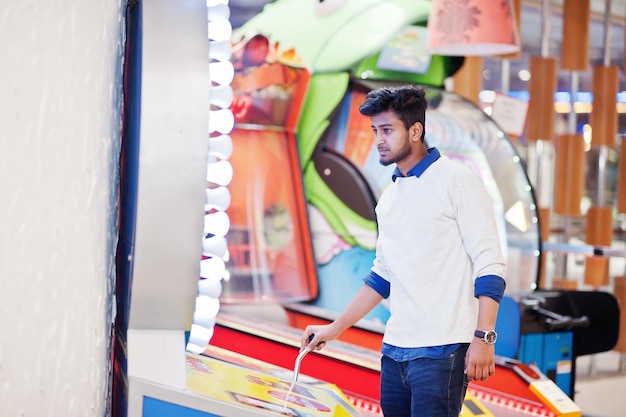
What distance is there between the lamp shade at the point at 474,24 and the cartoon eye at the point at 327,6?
76 cm

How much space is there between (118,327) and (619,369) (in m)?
6.11

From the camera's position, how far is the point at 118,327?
1.60 metres

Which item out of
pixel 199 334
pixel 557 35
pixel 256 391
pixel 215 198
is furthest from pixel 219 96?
pixel 557 35

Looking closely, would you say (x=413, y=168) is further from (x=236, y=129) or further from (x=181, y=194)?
(x=236, y=129)

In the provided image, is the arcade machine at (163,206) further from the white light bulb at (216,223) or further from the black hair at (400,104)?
the black hair at (400,104)

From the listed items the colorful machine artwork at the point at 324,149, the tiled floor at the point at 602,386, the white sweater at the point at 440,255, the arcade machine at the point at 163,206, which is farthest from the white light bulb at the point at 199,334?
the tiled floor at the point at 602,386

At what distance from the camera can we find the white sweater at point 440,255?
212 cm

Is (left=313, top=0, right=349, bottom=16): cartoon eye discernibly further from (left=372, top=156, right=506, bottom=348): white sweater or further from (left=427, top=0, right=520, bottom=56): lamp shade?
(left=372, top=156, right=506, bottom=348): white sweater

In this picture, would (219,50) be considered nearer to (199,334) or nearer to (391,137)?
(199,334)

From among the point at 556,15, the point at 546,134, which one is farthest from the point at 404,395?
the point at 556,15

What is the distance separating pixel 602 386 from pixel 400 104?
4747 millimetres

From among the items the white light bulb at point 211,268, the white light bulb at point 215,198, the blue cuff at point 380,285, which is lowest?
the blue cuff at point 380,285

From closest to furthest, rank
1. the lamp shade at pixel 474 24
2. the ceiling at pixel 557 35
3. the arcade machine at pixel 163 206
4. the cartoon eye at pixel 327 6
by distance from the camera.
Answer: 1. the arcade machine at pixel 163 206
2. the lamp shade at pixel 474 24
3. the cartoon eye at pixel 327 6
4. the ceiling at pixel 557 35

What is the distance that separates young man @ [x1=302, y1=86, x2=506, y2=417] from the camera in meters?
2.10
